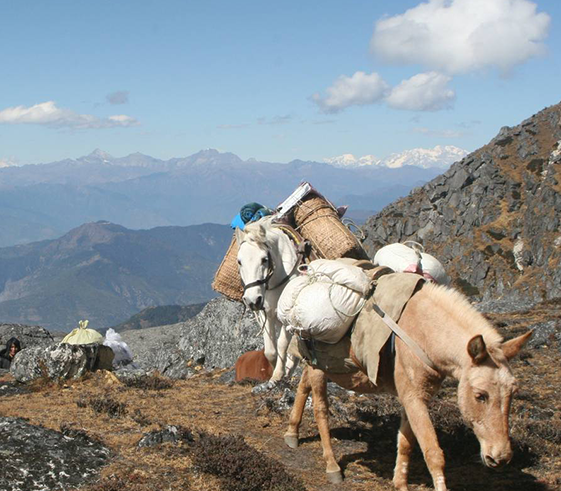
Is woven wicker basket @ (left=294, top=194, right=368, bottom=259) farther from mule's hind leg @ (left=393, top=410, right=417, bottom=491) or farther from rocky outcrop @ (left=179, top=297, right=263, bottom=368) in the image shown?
rocky outcrop @ (left=179, top=297, right=263, bottom=368)

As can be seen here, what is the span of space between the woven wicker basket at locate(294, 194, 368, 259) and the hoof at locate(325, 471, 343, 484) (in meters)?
4.59

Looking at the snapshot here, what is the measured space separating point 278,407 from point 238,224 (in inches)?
178

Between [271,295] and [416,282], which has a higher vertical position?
[416,282]

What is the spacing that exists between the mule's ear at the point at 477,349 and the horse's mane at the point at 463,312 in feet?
0.67

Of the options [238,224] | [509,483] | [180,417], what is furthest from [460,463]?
[238,224]

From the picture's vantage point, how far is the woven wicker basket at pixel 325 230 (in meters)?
11.3

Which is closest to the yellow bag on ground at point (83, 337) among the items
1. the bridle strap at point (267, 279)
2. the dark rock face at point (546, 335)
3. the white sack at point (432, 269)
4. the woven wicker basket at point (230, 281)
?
the woven wicker basket at point (230, 281)

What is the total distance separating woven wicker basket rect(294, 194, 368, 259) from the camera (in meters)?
11.3

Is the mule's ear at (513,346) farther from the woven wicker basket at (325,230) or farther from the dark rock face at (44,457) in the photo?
the woven wicker basket at (325,230)

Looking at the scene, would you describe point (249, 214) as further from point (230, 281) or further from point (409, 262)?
point (409, 262)

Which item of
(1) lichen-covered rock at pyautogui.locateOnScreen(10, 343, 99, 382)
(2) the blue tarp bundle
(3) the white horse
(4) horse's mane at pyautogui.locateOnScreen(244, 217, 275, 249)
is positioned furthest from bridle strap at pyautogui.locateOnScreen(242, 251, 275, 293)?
(1) lichen-covered rock at pyautogui.locateOnScreen(10, 343, 99, 382)

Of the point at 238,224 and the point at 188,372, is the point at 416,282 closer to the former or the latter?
the point at 238,224

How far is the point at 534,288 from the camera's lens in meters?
78.5

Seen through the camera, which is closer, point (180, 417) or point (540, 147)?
point (180, 417)
